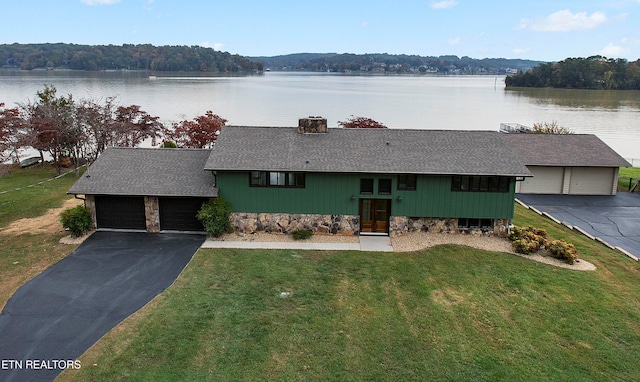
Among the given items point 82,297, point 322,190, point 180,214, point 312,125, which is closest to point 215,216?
point 180,214

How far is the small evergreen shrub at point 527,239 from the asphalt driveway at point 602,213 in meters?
3.43

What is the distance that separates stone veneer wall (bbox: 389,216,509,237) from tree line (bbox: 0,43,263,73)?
6616 inches

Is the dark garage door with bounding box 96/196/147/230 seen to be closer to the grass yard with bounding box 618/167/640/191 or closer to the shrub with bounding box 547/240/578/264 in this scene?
the shrub with bounding box 547/240/578/264

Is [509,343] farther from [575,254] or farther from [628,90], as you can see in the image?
[628,90]

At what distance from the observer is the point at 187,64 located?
17662cm

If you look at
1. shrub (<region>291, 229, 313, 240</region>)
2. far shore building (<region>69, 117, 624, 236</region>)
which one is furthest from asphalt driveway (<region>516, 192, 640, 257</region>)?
shrub (<region>291, 229, 313, 240</region>)

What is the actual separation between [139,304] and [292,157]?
7965 mm

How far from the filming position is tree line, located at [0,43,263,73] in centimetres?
15838

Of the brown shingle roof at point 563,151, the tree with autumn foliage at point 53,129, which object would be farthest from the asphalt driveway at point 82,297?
the brown shingle roof at point 563,151

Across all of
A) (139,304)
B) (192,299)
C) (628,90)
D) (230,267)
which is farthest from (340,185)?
(628,90)

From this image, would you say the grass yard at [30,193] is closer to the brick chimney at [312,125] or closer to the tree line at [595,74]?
the brick chimney at [312,125]

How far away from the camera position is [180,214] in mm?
17984

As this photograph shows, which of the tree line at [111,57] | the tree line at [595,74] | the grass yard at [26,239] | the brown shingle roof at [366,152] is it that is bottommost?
the grass yard at [26,239]

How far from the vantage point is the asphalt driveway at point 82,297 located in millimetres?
10070
